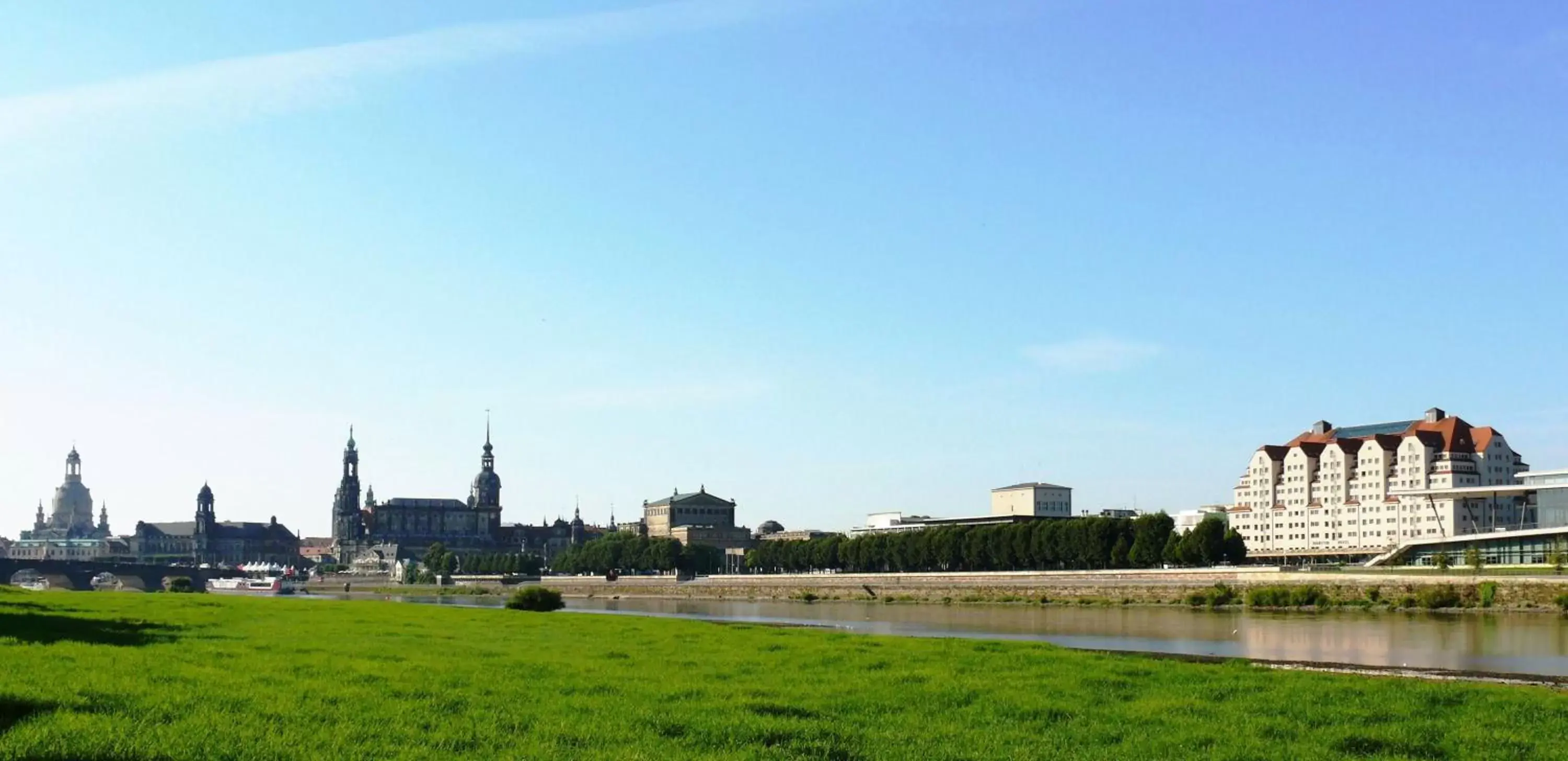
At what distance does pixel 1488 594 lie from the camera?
8231cm

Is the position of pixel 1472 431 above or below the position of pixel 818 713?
above

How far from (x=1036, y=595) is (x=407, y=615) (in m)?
77.4

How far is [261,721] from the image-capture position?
1800 centimetres

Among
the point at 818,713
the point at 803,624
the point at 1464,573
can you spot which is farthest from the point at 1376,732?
the point at 1464,573

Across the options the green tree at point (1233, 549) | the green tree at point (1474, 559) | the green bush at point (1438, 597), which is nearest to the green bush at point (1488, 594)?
the green bush at point (1438, 597)

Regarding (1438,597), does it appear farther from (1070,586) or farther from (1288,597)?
(1070,586)

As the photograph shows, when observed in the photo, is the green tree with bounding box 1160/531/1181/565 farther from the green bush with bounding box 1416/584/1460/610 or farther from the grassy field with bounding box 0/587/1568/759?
the grassy field with bounding box 0/587/1568/759

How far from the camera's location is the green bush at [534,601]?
257ft

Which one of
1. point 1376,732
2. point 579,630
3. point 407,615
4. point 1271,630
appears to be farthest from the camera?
point 1271,630

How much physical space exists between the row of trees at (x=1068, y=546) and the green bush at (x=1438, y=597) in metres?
50.7

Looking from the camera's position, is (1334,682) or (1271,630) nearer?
(1334,682)

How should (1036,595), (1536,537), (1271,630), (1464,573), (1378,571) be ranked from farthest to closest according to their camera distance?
(1036,595) < (1536,537) < (1378,571) < (1464,573) < (1271,630)

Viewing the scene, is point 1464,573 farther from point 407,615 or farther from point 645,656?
point 645,656

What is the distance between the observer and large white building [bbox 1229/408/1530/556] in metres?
161
